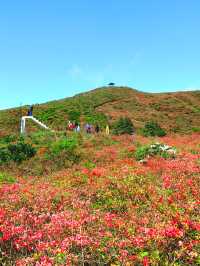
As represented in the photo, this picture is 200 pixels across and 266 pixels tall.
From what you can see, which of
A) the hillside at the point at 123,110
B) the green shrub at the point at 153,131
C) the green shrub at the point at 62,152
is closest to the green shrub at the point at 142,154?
the green shrub at the point at 62,152

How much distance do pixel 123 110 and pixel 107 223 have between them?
6670cm

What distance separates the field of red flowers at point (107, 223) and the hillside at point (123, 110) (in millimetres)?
41314

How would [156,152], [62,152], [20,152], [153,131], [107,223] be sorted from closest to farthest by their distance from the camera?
1. [107,223]
2. [156,152]
3. [62,152]
4. [20,152]
5. [153,131]

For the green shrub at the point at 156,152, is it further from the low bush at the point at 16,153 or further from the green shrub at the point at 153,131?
the green shrub at the point at 153,131

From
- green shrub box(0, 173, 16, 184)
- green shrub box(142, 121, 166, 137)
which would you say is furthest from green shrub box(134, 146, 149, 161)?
green shrub box(142, 121, 166, 137)

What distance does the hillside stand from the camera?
205 feet

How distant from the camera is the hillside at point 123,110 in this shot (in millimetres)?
62375

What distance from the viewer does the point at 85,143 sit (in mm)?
25938

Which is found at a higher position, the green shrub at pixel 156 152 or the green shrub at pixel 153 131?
the green shrub at pixel 153 131

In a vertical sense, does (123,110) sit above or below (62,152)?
above

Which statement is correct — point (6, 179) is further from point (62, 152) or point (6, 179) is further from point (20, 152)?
point (20, 152)

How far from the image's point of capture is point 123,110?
73438 millimetres

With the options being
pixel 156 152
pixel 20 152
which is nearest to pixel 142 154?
pixel 156 152

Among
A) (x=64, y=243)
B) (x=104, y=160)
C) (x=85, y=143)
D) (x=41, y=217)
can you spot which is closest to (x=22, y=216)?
(x=41, y=217)
